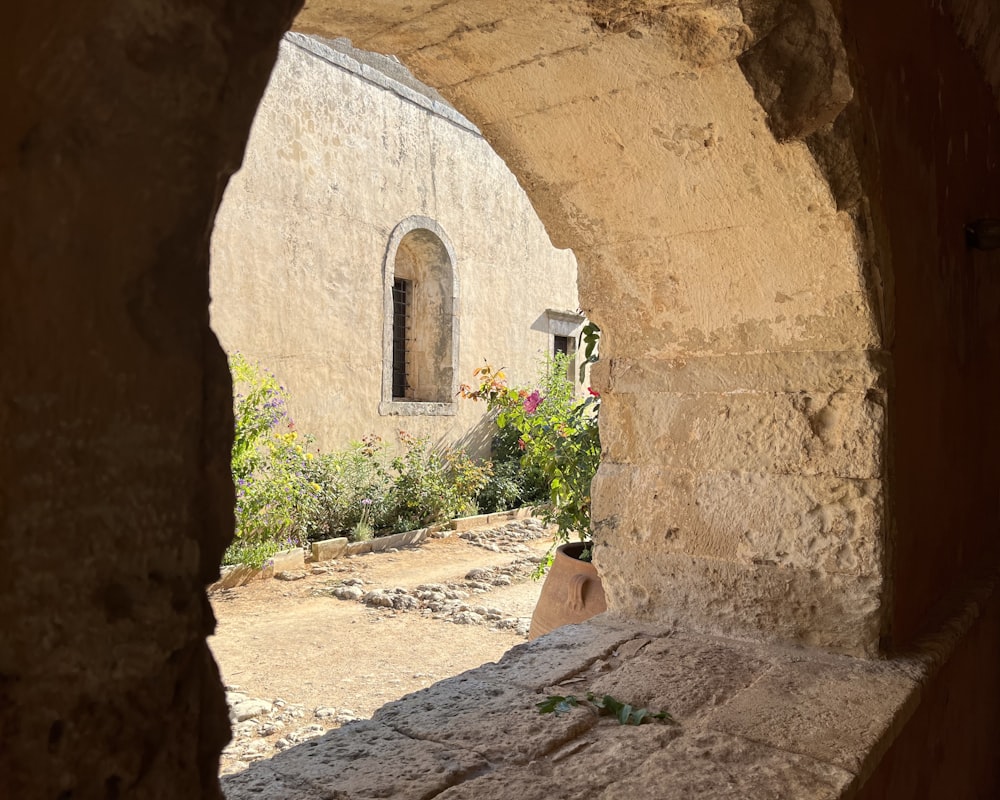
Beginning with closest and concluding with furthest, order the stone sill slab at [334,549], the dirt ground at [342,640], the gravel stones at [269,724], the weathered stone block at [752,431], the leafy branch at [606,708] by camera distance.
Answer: the leafy branch at [606,708], the weathered stone block at [752,431], the gravel stones at [269,724], the dirt ground at [342,640], the stone sill slab at [334,549]

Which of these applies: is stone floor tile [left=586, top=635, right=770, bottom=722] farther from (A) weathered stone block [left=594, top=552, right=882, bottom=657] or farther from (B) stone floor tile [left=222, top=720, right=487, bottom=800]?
(B) stone floor tile [left=222, top=720, right=487, bottom=800]

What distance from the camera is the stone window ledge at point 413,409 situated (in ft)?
26.5

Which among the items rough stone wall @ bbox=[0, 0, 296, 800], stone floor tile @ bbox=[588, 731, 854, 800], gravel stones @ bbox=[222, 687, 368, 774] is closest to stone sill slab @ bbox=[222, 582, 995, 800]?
stone floor tile @ bbox=[588, 731, 854, 800]

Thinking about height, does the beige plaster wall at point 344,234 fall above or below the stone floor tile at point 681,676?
above

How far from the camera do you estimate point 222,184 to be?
64cm

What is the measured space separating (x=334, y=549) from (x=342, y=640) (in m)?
2.05

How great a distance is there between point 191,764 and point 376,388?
7.42 m

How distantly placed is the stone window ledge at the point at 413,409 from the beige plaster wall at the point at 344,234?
2cm

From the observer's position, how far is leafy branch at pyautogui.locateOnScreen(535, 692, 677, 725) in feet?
5.11

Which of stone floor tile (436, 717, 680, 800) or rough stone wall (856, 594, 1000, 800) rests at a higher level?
stone floor tile (436, 717, 680, 800)

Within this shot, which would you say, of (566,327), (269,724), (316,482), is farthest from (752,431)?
(566,327)

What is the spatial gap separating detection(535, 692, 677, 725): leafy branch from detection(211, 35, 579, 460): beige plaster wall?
5.36 meters

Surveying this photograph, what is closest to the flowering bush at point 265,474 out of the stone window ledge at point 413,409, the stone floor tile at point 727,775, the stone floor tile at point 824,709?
Answer: the stone window ledge at point 413,409

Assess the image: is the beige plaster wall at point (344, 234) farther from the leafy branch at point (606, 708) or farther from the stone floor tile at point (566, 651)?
the leafy branch at point (606, 708)
